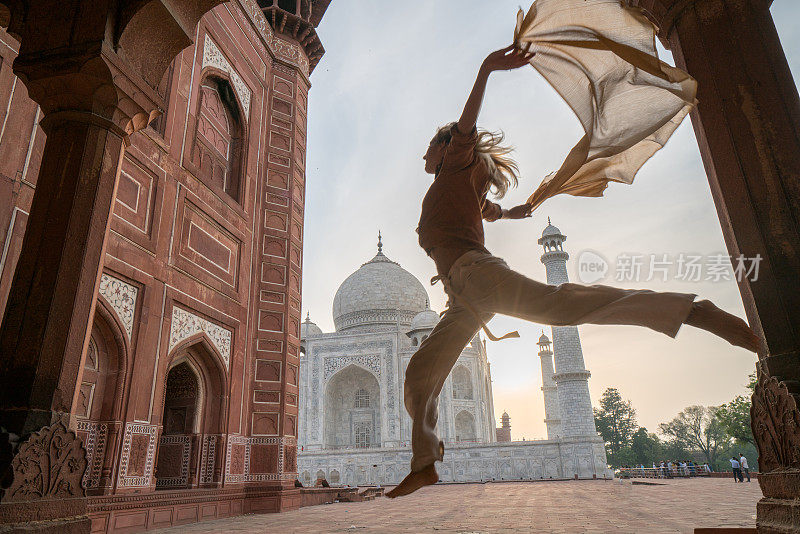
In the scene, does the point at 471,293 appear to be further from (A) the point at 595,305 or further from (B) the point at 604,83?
(B) the point at 604,83

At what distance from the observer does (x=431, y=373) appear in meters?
2.09

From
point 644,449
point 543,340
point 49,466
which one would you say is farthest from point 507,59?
point 644,449

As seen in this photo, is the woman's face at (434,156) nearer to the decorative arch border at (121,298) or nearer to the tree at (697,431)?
the decorative arch border at (121,298)

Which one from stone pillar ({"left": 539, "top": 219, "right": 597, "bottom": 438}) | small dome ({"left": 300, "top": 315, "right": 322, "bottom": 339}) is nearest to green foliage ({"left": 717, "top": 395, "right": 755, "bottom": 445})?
stone pillar ({"left": 539, "top": 219, "right": 597, "bottom": 438})

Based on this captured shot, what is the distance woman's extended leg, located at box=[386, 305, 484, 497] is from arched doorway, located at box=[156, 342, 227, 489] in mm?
5540

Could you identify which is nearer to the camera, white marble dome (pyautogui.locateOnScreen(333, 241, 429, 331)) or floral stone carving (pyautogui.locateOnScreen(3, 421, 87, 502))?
floral stone carving (pyautogui.locateOnScreen(3, 421, 87, 502))

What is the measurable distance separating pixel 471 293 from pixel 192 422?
6.38 meters

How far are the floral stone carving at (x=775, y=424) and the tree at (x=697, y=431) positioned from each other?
50.5 meters

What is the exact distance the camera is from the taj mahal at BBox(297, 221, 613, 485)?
21438 mm

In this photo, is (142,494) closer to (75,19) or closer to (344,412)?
(75,19)

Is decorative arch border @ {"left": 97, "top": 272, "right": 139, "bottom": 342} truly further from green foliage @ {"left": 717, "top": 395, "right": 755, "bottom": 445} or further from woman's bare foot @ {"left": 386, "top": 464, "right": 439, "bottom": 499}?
green foliage @ {"left": 717, "top": 395, "right": 755, "bottom": 445}

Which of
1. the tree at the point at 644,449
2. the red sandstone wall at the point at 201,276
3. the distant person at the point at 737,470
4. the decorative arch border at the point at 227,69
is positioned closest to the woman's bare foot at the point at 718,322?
the red sandstone wall at the point at 201,276

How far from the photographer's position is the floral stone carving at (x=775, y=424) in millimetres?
1739

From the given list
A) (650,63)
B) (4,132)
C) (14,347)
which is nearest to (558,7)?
(650,63)
